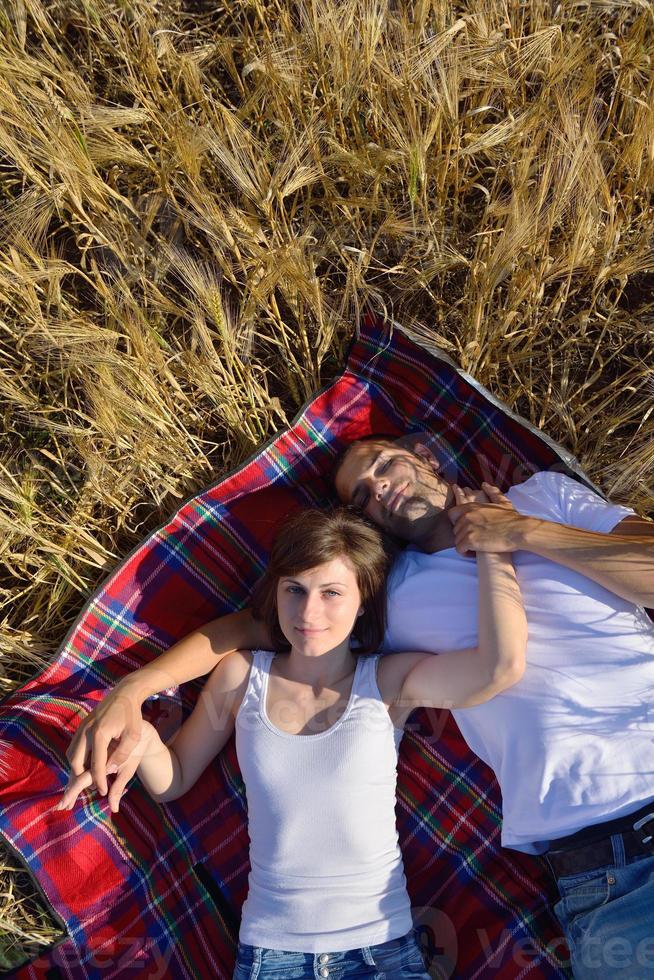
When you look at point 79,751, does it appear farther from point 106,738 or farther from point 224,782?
point 224,782

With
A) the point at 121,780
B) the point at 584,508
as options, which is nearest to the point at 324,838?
the point at 121,780

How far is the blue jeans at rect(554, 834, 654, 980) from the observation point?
223cm

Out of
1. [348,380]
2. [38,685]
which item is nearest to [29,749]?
[38,685]

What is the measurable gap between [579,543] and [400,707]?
2.66 ft

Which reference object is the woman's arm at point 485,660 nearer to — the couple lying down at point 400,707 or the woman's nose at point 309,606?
the couple lying down at point 400,707

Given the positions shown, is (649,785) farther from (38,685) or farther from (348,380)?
(38,685)

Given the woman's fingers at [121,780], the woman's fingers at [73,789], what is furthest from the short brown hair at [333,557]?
the woman's fingers at [73,789]

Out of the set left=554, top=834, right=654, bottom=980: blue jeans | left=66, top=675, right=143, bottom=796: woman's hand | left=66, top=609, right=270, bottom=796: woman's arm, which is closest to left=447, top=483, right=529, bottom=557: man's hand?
left=66, top=609, right=270, bottom=796: woman's arm

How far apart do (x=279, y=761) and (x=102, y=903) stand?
0.91 m

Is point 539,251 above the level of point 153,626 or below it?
above

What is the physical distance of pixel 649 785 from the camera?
7.87 ft

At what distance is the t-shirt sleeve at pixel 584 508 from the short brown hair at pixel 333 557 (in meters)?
0.65

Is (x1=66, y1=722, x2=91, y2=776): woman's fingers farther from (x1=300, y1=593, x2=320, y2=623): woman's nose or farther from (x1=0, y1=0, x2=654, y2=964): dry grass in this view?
(x1=300, y1=593, x2=320, y2=623): woman's nose

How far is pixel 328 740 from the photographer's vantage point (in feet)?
8.30
